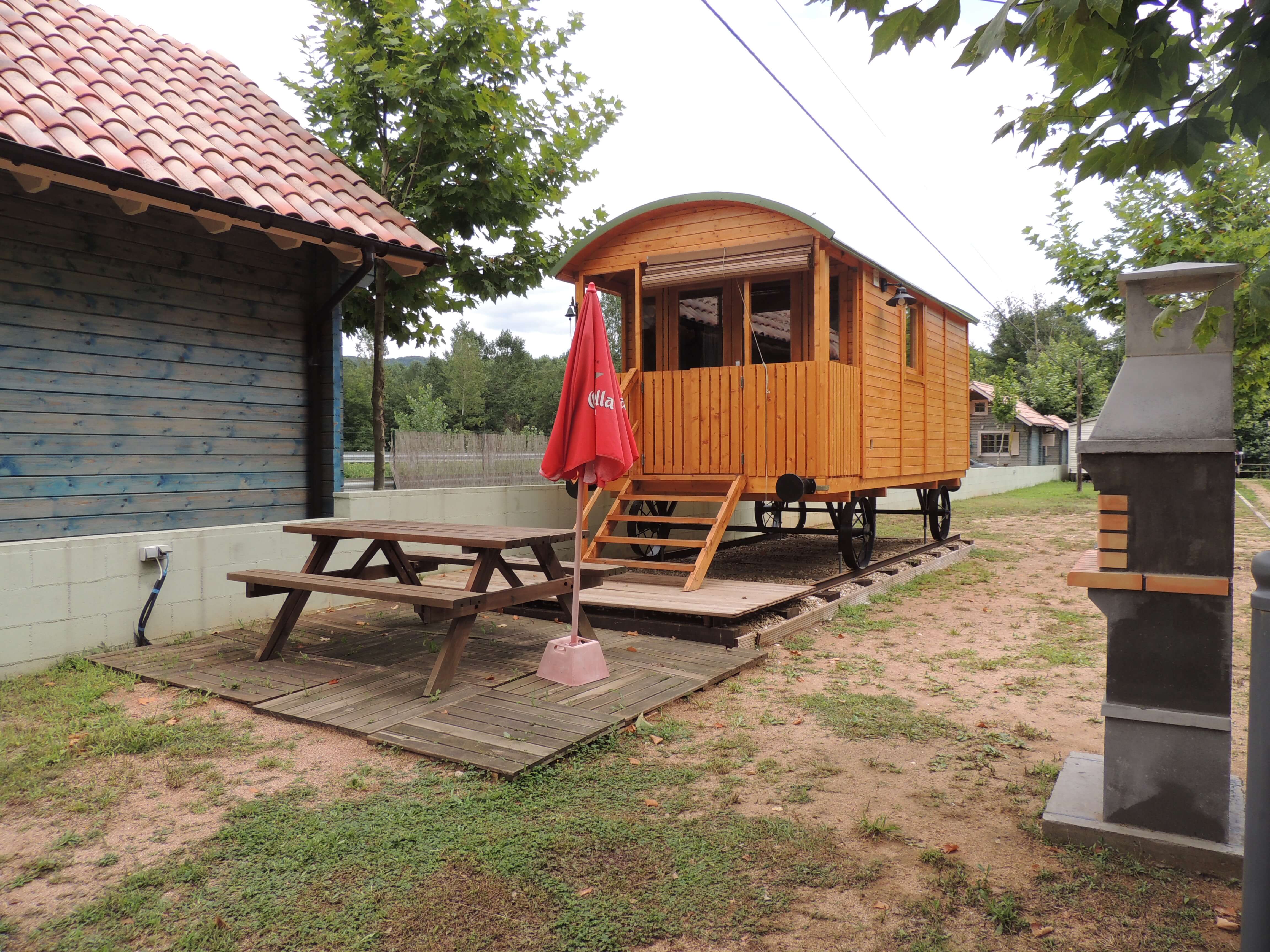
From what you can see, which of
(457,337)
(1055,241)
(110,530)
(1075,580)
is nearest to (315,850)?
(1075,580)

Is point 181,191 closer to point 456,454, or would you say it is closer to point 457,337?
point 456,454

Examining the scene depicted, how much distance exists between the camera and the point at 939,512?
1210cm

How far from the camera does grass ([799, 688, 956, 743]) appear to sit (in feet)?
13.6

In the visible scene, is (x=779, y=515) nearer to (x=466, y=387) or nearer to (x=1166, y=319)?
(x=1166, y=319)

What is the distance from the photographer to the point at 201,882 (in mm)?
2623

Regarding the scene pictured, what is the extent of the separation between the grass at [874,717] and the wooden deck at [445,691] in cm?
70

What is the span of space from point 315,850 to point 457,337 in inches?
2289

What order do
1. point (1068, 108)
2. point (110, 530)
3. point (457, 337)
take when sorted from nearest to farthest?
1. point (1068, 108)
2. point (110, 530)
3. point (457, 337)

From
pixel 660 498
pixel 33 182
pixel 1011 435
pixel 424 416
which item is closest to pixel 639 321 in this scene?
pixel 660 498

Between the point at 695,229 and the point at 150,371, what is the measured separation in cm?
499

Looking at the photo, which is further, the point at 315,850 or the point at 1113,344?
the point at 1113,344

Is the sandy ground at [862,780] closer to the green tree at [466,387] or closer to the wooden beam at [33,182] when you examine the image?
the wooden beam at [33,182]

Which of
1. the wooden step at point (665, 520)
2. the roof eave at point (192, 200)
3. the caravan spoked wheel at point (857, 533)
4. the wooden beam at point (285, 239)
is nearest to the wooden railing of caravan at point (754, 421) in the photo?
the caravan spoked wheel at point (857, 533)

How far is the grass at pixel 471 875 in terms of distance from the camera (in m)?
2.35
